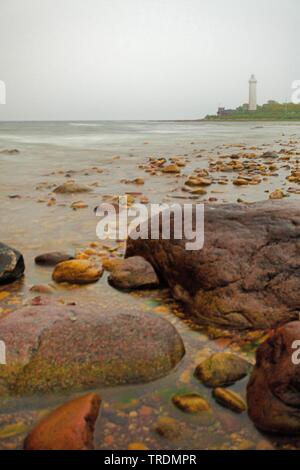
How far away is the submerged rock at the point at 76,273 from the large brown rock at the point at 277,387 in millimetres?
1860

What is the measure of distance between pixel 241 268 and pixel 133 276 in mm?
909

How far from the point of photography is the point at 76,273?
11.9 ft

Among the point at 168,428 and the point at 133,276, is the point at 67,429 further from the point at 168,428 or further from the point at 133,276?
the point at 133,276

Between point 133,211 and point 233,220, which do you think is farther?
point 133,211

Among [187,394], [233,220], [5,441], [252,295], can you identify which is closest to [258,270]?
[252,295]

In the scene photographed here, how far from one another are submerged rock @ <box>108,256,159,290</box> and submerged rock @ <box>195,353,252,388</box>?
1234 mm

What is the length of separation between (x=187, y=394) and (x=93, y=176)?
939cm

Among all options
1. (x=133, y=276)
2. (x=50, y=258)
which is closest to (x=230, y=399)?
(x=133, y=276)

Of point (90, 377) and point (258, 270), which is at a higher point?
point (258, 270)

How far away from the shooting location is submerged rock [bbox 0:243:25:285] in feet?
11.7

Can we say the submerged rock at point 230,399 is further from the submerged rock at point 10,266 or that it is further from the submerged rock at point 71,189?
the submerged rock at point 71,189

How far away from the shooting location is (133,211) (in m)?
6.38
